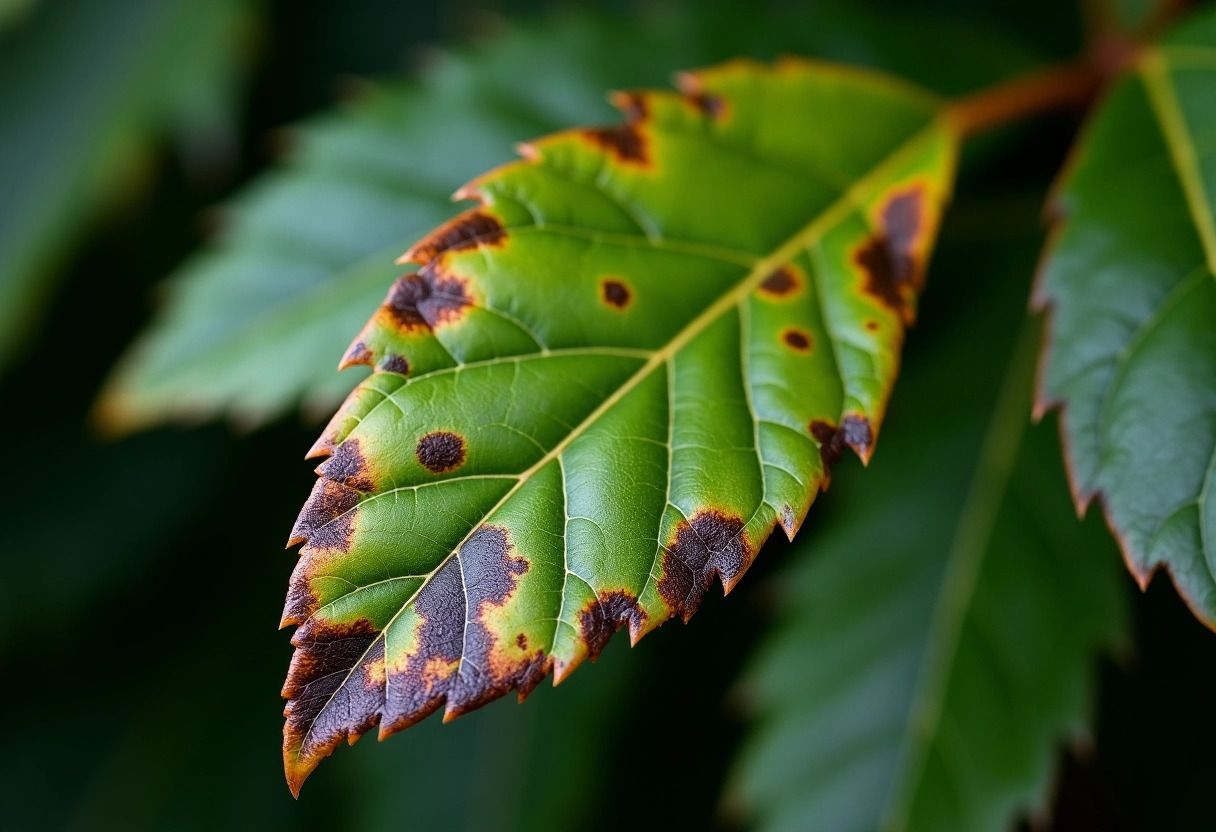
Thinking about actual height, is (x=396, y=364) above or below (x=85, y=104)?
above

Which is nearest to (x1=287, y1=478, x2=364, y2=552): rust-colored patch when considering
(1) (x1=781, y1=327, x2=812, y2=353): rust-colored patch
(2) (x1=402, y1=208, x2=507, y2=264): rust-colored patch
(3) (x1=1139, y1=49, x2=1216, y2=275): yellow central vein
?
(2) (x1=402, y1=208, x2=507, y2=264): rust-colored patch

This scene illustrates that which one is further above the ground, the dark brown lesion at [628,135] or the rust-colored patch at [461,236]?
the dark brown lesion at [628,135]

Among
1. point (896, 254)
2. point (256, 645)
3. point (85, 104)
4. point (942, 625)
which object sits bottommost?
point (256, 645)

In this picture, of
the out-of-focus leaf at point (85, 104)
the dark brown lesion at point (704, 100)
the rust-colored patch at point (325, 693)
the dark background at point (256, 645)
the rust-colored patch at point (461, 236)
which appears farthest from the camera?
the out-of-focus leaf at point (85, 104)

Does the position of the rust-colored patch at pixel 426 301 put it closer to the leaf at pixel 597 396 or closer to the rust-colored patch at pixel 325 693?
the leaf at pixel 597 396

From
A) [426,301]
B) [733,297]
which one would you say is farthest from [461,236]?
[733,297]

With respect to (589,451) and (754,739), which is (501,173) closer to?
(589,451)

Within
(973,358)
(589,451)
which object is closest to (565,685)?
(973,358)

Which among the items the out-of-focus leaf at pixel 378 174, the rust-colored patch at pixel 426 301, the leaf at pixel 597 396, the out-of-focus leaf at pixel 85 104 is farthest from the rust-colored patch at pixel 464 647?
the out-of-focus leaf at pixel 85 104

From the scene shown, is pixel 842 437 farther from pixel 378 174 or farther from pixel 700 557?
pixel 378 174
